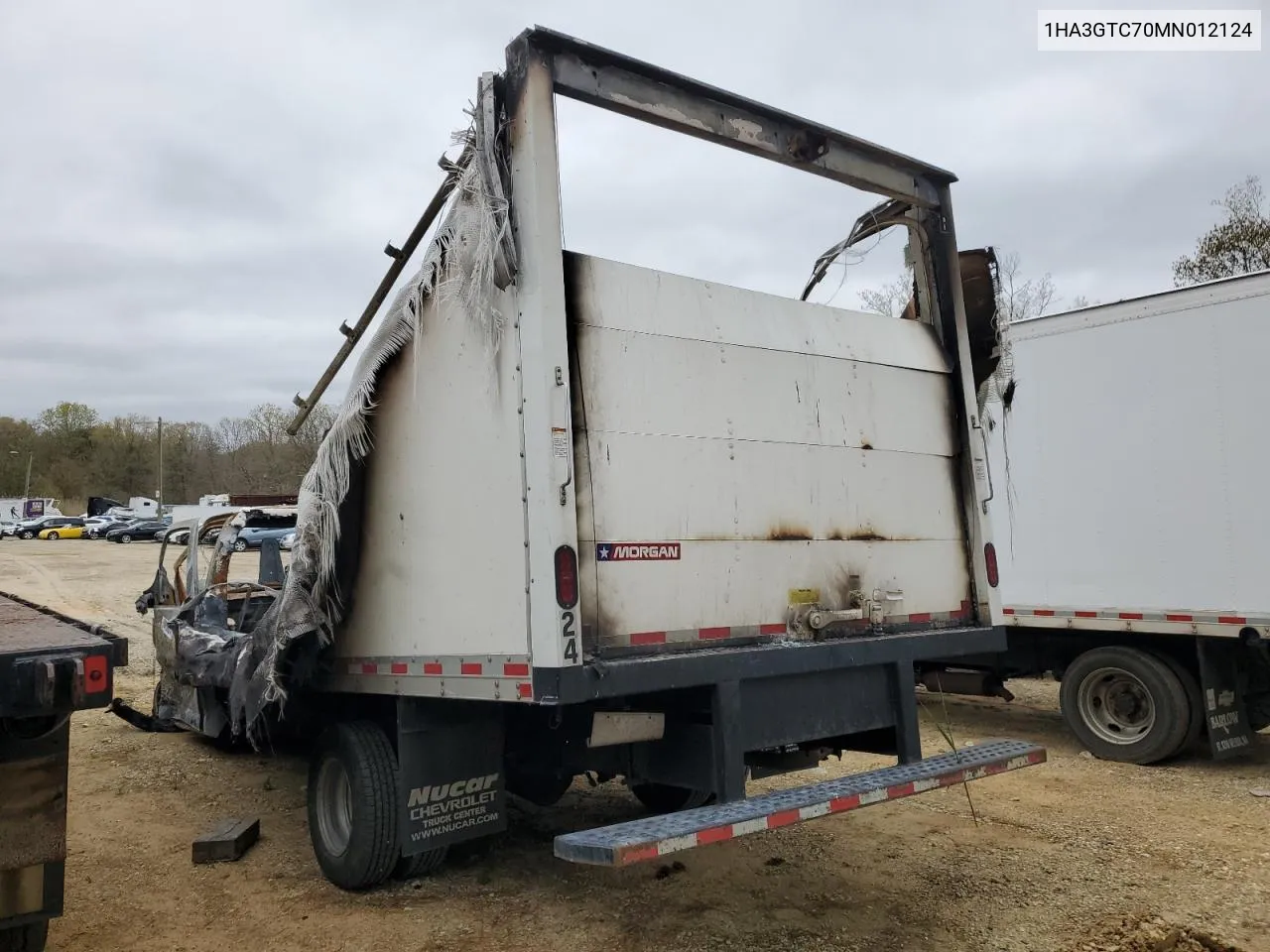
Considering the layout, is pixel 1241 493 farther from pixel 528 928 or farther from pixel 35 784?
pixel 35 784

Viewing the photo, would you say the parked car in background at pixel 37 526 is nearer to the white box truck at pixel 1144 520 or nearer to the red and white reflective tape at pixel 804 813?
the white box truck at pixel 1144 520

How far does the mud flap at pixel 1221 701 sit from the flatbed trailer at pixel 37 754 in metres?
7.25

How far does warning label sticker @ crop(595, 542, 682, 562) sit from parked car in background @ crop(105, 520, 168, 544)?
4599 centimetres

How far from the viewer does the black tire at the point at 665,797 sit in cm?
577

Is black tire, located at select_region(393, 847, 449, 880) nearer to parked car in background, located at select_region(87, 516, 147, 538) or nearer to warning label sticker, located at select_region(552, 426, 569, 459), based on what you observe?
warning label sticker, located at select_region(552, 426, 569, 459)

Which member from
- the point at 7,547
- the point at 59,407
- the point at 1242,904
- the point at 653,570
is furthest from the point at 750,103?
the point at 59,407

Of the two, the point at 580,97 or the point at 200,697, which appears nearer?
the point at 580,97

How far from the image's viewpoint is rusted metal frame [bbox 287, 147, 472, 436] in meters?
4.18

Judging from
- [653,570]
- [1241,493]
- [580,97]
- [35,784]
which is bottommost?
[35,784]

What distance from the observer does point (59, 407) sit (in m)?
91.2

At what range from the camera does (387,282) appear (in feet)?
15.7

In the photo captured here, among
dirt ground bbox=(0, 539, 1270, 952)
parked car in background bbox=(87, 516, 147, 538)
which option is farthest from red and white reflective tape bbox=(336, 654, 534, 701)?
parked car in background bbox=(87, 516, 147, 538)

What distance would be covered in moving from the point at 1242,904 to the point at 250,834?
511 cm

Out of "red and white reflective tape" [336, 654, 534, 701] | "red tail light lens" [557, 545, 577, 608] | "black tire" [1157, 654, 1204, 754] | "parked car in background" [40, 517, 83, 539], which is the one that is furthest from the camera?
"parked car in background" [40, 517, 83, 539]
